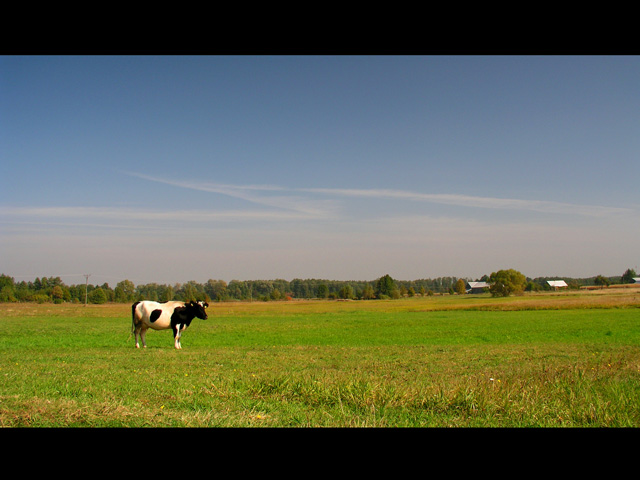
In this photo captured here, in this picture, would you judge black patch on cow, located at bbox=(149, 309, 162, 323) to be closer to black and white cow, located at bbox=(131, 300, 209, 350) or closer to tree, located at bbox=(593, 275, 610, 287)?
black and white cow, located at bbox=(131, 300, 209, 350)

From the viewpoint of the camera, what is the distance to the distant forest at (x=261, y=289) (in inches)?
2442

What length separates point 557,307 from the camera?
46344mm

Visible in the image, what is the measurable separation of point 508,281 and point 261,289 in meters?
36.0

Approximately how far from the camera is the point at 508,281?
5938 cm

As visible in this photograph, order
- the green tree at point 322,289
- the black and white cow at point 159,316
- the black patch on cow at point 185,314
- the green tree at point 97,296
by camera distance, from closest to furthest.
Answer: the black and white cow at point 159,316, the black patch on cow at point 185,314, the green tree at point 322,289, the green tree at point 97,296

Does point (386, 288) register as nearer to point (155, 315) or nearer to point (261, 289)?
point (261, 289)

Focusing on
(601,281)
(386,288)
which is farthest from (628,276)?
(386,288)

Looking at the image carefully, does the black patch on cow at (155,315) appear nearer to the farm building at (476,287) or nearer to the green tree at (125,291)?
the green tree at (125,291)

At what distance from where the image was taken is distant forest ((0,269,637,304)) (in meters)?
62.0

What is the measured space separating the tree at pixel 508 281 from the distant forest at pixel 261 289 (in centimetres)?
387

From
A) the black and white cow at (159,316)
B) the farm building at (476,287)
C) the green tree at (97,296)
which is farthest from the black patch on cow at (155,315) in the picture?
the farm building at (476,287)

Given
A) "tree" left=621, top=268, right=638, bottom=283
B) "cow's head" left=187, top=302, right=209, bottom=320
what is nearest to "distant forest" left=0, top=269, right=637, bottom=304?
"tree" left=621, top=268, right=638, bottom=283
